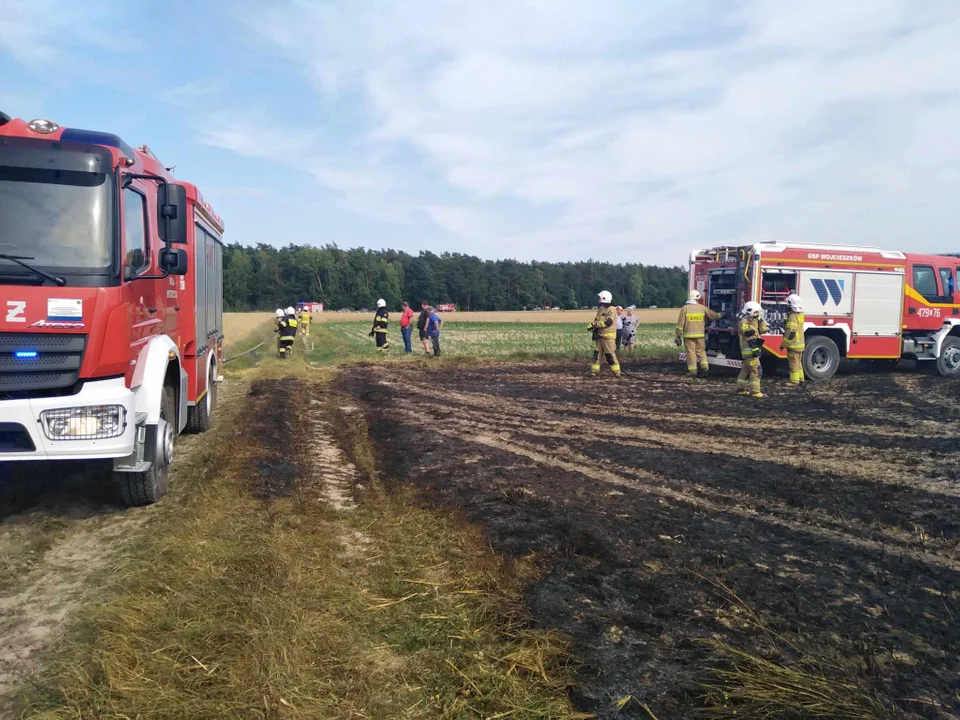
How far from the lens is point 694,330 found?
1562cm

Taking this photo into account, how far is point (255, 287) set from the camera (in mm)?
98438

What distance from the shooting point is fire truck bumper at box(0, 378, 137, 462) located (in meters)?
5.01

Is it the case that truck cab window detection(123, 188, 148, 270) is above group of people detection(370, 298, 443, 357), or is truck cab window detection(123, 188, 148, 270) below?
above

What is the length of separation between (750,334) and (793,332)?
1428 millimetres

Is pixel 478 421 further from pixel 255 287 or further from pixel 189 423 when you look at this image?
pixel 255 287

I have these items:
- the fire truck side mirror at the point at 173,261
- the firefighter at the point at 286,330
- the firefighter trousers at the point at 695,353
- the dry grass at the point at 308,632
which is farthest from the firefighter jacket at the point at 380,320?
the dry grass at the point at 308,632

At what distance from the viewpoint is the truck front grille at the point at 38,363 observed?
16.2ft

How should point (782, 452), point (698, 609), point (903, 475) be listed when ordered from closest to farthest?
point (698, 609) → point (903, 475) → point (782, 452)

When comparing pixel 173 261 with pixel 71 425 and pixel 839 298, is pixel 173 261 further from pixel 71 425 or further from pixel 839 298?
pixel 839 298

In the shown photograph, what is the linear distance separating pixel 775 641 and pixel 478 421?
286 inches

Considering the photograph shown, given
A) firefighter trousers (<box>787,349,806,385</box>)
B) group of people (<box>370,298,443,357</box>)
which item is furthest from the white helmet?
group of people (<box>370,298,443,357</box>)

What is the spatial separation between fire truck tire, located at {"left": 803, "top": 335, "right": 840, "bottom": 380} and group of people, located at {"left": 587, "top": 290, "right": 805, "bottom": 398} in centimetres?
104

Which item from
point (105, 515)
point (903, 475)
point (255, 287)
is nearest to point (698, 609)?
point (903, 475)

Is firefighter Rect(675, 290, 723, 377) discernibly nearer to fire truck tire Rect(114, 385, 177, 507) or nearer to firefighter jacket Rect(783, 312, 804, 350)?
firefighter jacket Rect(783, 312, 804, 350)
